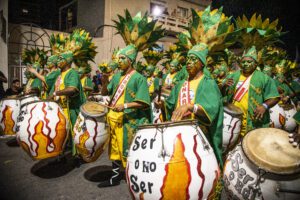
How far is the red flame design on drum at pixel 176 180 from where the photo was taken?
2049mm

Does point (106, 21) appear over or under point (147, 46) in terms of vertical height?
over

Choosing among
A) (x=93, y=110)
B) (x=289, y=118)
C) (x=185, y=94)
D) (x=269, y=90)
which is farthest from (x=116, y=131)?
(x=289, y=118)

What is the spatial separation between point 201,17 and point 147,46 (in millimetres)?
1189

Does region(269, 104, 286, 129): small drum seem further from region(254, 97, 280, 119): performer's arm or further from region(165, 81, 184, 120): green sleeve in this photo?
region(165, 81, 184, 120): green sleeve

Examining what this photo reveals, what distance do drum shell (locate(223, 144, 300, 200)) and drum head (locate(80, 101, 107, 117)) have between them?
6.79 ft

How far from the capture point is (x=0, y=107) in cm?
629

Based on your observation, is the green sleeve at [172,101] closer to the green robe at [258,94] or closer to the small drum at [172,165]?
the small drum at [172,165]

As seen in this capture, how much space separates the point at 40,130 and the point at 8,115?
2.77m

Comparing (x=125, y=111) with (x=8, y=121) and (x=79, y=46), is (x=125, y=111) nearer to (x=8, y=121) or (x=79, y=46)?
(x=79, y=46)

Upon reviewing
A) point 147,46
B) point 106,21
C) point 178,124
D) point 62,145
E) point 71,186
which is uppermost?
point 106,21

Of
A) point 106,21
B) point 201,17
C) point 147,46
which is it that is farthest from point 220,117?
point 106,21

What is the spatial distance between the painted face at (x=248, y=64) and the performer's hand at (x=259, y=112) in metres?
0.69

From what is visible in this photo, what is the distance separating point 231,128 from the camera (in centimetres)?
407

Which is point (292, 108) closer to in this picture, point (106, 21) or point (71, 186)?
point (71, 186)
